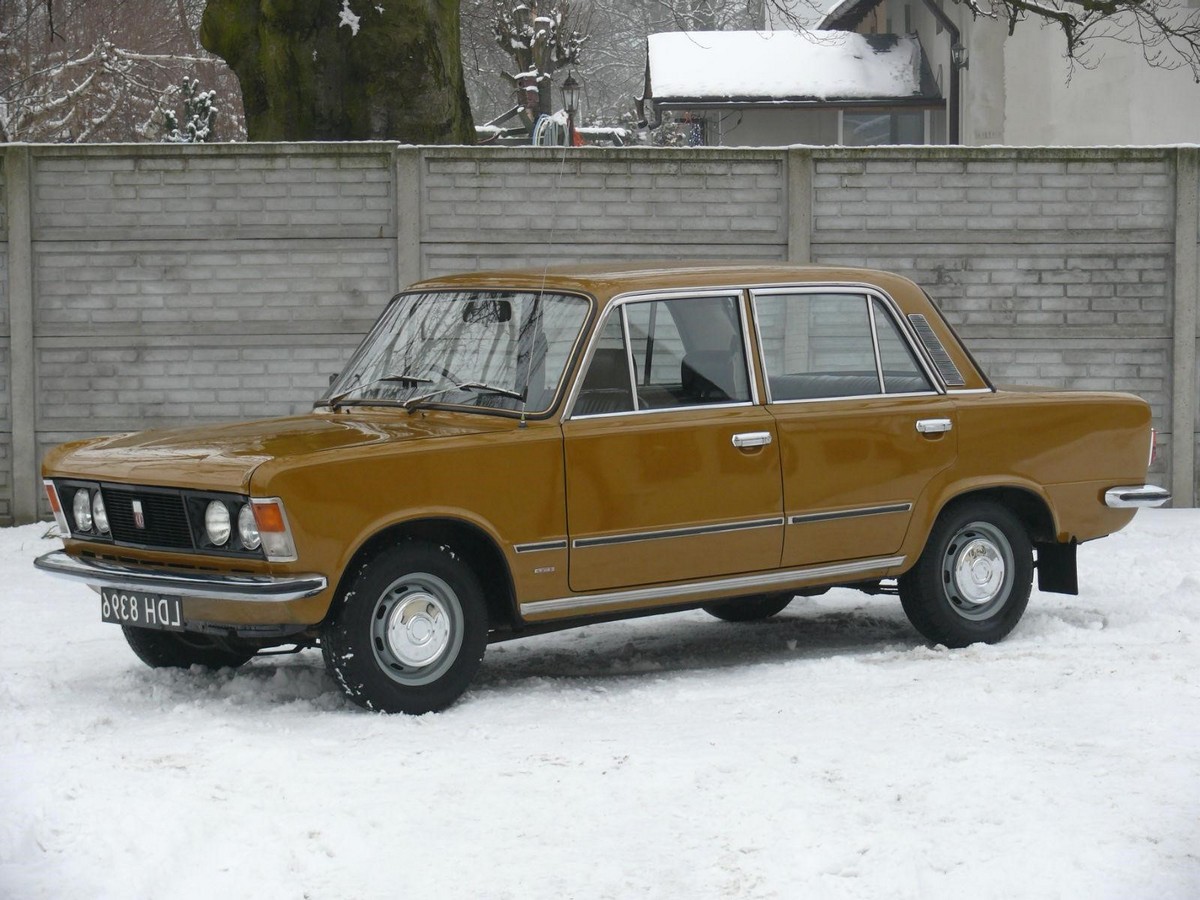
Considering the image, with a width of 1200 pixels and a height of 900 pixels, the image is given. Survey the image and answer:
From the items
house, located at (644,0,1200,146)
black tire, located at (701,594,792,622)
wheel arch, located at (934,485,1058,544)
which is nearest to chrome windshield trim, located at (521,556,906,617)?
wheel arch, located at (934,485,1058,544)

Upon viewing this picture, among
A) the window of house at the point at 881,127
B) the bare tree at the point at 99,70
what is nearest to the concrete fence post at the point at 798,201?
the bare tree at the point at 99,70

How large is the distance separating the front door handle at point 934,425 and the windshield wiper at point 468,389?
1.89 metres

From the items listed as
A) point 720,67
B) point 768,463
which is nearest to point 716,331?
point 768,463

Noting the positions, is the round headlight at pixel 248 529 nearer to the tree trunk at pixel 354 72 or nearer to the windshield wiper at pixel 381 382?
the windshield wiper at pixel 381 382

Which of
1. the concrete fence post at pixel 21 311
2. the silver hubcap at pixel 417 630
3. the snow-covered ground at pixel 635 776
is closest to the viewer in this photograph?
the snow-covered ground at pixel 635 776

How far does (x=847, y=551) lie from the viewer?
783 centimetres

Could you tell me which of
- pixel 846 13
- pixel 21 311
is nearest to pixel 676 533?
pixel 21 311

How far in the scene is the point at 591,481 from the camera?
7121 millimetres

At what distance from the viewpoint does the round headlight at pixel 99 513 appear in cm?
693

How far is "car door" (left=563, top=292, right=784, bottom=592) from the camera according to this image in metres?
7.14

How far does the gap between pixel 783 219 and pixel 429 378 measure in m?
6.04

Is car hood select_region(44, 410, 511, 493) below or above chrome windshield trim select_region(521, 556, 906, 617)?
above

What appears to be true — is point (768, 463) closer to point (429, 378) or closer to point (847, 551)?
point (847, 551)

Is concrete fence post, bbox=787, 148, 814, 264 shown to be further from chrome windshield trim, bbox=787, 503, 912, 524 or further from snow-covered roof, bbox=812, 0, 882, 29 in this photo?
snow-covered roof, bbox=812, 0, 882, 29
